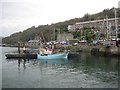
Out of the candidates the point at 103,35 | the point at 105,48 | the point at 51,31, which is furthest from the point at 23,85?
the point at 51,31

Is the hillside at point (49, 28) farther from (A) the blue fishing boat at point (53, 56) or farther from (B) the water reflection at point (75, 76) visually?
(B) the water reflection at point (75, 76)

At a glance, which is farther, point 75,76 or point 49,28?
point 49,28

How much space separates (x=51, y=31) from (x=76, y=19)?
3025 centimetres

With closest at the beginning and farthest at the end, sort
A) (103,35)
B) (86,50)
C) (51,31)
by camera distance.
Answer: (86,50) < (103,35) < (51,31)

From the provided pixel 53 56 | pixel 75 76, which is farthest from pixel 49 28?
pixel 75 76

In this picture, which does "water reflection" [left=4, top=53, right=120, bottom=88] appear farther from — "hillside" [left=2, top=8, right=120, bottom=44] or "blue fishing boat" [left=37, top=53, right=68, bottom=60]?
"hillside" [left=2, top=8, right=120, bottom=44]

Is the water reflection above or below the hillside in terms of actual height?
below

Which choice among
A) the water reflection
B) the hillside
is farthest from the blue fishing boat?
the hillside

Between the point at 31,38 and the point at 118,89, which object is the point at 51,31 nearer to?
the point at 31,38

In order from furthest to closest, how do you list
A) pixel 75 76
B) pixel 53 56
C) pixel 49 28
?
1. pixel 49 28
2. pixel 53 56
3. pixel 75 76

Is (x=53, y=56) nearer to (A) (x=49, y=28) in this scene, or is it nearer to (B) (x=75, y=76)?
(B) (x=75, y=76)

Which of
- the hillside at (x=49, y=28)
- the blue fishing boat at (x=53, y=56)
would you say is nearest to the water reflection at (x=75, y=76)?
the blue fishing boat at (x=53, y=56)

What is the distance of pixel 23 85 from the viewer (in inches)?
467

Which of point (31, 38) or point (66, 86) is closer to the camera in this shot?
point (66, 86)
